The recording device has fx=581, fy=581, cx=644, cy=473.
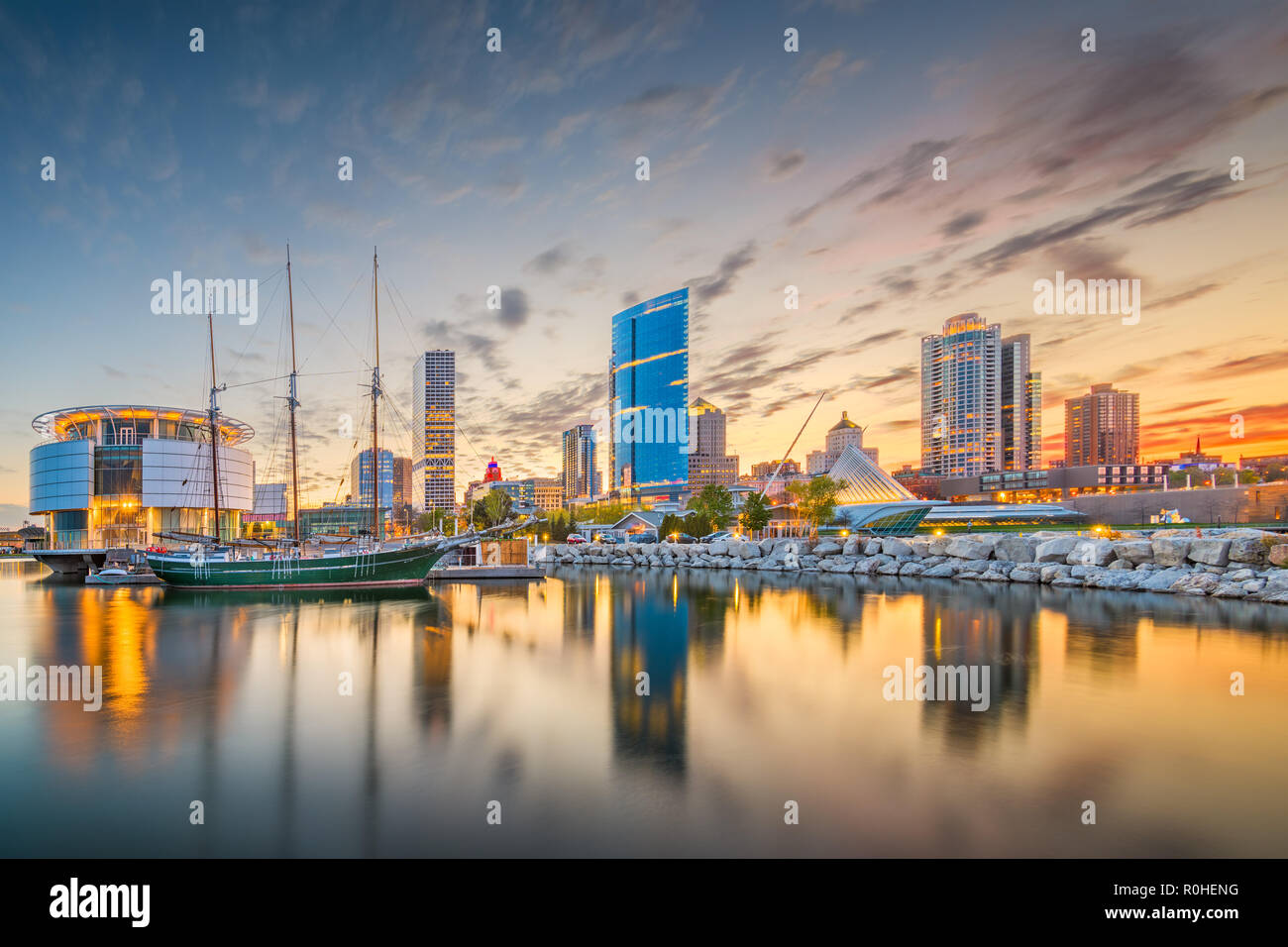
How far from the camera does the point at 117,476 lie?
75062mm

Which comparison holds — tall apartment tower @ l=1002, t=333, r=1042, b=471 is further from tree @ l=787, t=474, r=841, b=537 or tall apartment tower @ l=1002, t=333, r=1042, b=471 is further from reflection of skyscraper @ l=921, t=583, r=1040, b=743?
reflection of skyscraper @ l=921, t=583, r=1040, b=743

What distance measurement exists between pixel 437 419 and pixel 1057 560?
101840 millimetres

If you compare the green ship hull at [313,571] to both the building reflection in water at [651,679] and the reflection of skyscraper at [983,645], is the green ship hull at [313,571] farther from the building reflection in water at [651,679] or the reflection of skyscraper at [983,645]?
the reflection of skyscraper at [983,645]

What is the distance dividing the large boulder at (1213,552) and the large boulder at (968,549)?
12689mm

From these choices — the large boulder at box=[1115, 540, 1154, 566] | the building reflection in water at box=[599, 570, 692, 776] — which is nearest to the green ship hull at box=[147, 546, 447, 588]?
the building reflection in water at box=[599, 570, 692, 776]

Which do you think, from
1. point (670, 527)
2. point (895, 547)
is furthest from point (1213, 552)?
point (670, 527)

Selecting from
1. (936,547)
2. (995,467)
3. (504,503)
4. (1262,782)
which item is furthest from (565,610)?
(995,467)

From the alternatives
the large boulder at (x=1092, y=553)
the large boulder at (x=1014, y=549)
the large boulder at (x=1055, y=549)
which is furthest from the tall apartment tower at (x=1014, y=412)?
the large boulder at (x=1092, y=553)

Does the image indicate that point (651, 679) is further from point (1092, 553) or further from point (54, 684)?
point (1092, 553)

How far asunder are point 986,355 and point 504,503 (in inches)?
7235

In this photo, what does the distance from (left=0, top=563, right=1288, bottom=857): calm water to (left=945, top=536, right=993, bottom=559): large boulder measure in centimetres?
2080

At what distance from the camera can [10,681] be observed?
16.1 meters

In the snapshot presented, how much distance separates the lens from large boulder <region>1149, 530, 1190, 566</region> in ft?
107
